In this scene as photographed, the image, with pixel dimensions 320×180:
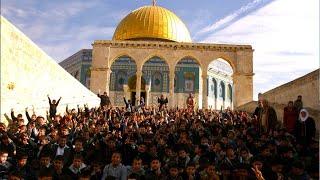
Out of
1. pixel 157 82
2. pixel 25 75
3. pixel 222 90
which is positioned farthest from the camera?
pixel 222 90

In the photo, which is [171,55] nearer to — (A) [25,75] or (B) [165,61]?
(B) [165,61]

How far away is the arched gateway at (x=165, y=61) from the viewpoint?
2606cm

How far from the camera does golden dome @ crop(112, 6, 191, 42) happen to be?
102 ft

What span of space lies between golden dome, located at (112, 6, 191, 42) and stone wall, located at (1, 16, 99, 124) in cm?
1642

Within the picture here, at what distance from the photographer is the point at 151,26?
103 ft

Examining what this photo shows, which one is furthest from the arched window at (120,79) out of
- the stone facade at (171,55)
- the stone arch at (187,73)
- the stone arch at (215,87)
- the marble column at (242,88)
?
the marble column at (242,88)

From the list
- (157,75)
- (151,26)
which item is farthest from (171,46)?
(157,75)

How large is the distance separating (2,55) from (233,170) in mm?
6085

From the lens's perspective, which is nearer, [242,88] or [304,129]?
[304,129]

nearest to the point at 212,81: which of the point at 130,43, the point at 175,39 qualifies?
the point at 175,39

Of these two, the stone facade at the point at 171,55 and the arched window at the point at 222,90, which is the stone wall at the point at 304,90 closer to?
the stone facade at the point at 171,55

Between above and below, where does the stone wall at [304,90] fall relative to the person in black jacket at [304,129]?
above

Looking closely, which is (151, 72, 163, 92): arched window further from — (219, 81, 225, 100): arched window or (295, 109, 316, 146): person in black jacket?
(295, 109, 316, 146): person in black jacket

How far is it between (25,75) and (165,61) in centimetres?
1776
